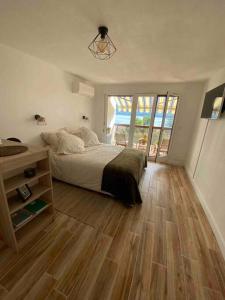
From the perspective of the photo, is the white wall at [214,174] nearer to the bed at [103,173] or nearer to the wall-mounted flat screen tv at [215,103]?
the wall-mounted flat screen tv at [215,103]

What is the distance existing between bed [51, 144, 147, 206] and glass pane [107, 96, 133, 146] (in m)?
2.29

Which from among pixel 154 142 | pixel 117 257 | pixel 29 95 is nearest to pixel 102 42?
pixel 29 95

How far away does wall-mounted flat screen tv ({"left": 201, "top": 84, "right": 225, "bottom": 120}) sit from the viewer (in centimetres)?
192

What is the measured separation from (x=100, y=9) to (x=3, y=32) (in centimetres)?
131

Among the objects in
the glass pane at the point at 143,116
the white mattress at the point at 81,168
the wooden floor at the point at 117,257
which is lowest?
the wooden floor at the point at 117,257

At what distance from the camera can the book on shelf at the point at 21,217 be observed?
1.31 m

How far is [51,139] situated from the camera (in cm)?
260

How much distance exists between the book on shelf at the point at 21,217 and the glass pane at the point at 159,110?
12.0 feet

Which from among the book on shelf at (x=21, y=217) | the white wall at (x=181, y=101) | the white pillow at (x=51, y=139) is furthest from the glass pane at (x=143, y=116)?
the book on shelf at (x=21, y=217)

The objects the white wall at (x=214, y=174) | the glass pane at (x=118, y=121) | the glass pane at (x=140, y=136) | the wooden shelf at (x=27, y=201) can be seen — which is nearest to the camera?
the wooden shelf at (x=27, y=201)

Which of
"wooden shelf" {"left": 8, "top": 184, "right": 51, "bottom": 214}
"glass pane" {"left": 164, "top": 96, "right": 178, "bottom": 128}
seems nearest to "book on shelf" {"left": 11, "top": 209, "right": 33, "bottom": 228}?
"wooden shelf" {"left": 8, "top": 184, "right": 51, "bottom": 214}

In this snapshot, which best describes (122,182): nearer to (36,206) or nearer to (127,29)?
(36,206)

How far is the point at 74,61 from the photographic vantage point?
2.35 meters

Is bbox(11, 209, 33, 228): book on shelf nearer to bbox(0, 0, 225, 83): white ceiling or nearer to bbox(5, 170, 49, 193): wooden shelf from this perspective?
bbox(5, 170, 49, 193): wooden shelf
